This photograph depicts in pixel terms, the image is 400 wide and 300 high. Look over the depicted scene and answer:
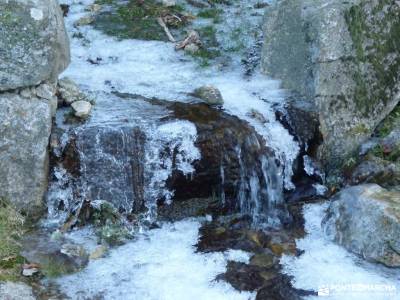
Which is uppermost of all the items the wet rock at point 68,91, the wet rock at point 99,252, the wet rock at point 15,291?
the wet rock at point 68,91

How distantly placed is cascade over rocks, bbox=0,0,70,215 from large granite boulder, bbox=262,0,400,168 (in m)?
3.21

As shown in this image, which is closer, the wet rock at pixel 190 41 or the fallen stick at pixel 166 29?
the wet rock at pixel 190 41

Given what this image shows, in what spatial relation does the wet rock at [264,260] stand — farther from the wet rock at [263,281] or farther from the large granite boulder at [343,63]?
the large granite boulder at [343,63]

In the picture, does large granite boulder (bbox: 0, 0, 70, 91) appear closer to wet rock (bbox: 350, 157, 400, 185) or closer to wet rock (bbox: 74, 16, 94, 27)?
wet rock (bbox: 350, 157, 400, 185)

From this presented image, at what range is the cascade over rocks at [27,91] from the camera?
6.27 m

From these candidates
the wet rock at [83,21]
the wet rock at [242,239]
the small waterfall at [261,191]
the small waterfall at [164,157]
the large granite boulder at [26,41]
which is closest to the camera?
the large granite boulder at [26,41]

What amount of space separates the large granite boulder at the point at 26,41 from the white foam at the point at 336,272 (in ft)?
11.0

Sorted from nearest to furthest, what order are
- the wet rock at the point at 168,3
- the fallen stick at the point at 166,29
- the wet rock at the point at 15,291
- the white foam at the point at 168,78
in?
the wet rock at the point at 15,291 → the white foam at the point at 168,78 → the fallen stick at the point at 166,29 → the wet rock at the point at 168,3

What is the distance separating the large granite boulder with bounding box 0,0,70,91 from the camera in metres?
6.24

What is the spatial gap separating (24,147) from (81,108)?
0.93 metres

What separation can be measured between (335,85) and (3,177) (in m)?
4.34

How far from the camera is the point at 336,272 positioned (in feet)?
20.5

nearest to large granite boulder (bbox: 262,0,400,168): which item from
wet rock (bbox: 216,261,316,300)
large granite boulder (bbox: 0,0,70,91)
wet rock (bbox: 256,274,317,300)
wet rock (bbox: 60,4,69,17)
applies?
wet rock (bbox: 216,261,316,300)

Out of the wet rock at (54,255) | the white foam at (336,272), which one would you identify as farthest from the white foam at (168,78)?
the wet rock at (54,255)
